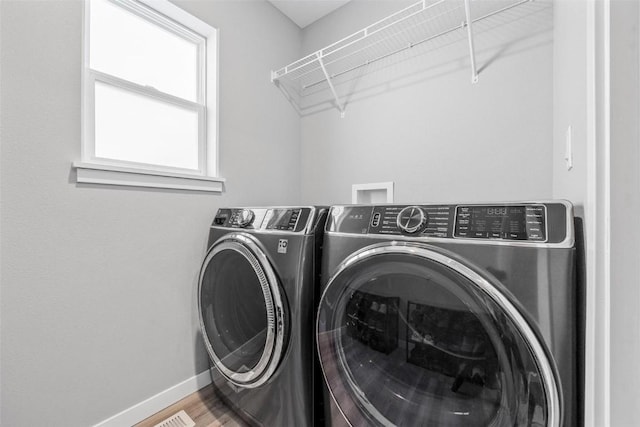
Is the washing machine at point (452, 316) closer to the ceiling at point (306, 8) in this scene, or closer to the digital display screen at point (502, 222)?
the digital display screen at point (502, 222)

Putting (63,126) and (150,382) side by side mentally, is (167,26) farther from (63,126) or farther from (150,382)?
(150,382)

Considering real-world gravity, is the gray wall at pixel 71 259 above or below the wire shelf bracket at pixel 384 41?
below

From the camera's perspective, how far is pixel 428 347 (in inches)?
30.1

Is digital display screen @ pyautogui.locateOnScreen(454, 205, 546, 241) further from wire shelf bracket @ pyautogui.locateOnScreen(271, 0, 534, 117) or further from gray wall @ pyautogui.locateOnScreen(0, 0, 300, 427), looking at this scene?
gray wall @ pyautogui.locateOnScreen(0, 0, 300, 427)

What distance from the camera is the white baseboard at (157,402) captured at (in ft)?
4.03

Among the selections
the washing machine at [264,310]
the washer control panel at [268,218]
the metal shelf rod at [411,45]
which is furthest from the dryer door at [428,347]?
the metal shelf rod at [411,45]

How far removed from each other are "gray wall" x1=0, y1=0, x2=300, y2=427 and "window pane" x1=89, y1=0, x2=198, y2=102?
0.19 metres

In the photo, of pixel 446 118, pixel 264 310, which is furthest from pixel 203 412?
pixel 446 118

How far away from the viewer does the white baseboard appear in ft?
4.03

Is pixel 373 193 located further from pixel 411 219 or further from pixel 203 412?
pixel 203 412

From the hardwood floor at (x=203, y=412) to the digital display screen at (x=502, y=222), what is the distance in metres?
1.36

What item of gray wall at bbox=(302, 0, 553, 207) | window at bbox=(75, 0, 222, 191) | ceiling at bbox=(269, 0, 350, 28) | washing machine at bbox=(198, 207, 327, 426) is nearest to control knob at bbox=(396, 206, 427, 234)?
washing machine at bbox=(198, 207, 327, 426)

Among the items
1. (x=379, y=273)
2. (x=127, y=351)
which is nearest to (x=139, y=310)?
(x=127, y=351)

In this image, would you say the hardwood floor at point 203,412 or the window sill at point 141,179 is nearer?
the window sill at point 141,179
